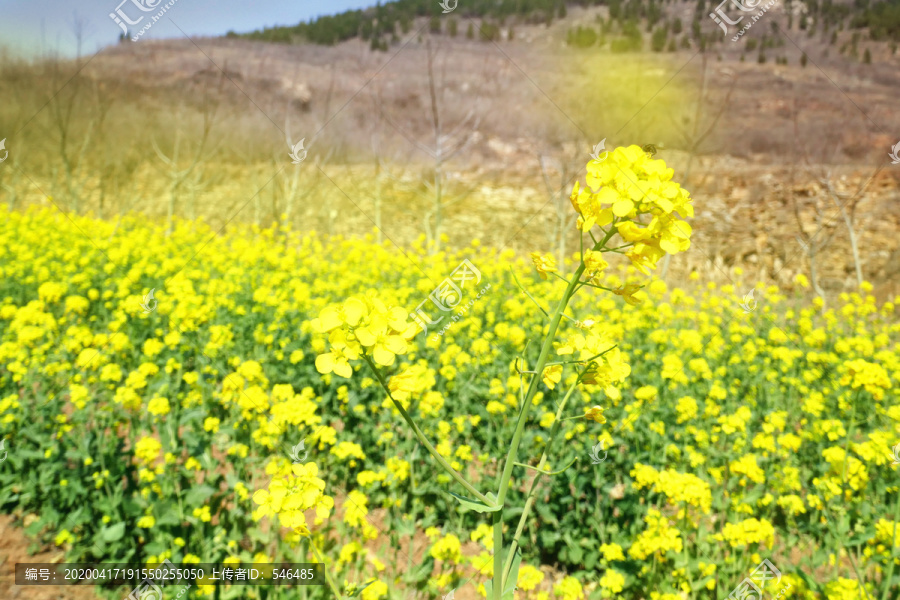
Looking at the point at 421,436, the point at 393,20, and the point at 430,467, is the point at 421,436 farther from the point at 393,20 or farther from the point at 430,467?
the point at 393,20

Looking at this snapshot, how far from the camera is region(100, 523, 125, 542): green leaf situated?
2037 millimetres

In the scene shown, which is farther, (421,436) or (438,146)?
(438,146)

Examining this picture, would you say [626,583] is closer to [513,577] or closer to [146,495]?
[513,577]

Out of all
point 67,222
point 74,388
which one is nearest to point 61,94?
point 67,222

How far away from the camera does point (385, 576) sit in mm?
2164

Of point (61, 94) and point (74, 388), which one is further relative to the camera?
point (61, 94)

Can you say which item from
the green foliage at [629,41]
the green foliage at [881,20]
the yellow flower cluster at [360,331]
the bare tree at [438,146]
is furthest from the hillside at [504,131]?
the yellow flower cluster at [360,331]

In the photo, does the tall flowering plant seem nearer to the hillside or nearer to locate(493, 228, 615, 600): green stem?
locate(493, 228, 615, 600): green stem

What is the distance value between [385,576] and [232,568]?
2.06 ft

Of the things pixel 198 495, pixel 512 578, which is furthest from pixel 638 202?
pixel 198 495

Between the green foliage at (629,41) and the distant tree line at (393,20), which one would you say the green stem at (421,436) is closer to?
the distant tree line at (393,20)

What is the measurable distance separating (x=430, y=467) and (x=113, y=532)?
147cm

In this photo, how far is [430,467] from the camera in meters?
2.83

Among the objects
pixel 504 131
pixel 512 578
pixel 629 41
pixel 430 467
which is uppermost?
pixel 629 41
